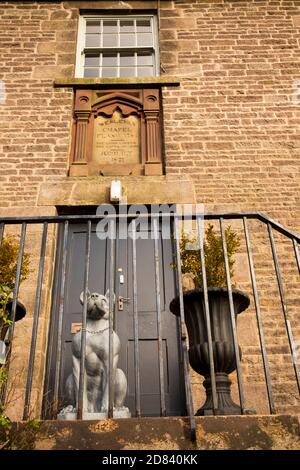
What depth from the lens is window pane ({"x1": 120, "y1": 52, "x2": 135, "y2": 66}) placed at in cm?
726

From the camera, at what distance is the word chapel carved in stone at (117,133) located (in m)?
6.14

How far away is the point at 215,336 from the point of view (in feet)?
11.2

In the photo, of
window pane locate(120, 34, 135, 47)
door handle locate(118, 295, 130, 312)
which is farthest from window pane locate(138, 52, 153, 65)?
door handle locate(118, 295, 130, 312)

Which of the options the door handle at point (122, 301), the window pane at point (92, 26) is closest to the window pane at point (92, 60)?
the window pane at point (92, 26)

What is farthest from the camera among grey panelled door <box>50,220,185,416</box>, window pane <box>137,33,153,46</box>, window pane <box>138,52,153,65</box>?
window pane <box>137,33,153,46</box>

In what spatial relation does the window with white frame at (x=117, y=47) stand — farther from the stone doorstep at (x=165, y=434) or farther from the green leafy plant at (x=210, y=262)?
the stone doorstep at (x=165, y=434)

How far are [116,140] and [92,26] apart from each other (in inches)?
95.4

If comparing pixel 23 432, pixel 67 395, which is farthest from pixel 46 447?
pixel 67 395

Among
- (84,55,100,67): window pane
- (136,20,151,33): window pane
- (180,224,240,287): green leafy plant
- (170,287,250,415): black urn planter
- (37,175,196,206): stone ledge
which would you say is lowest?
(170,287,250,415): black urn planter

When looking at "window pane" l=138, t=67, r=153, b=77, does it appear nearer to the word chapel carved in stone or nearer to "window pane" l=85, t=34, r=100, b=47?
the word chapel carved in stone

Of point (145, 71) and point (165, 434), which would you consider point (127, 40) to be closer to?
point (145, 71)

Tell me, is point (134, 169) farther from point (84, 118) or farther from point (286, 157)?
point (286, 157)

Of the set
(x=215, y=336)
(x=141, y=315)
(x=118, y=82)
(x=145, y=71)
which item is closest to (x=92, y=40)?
(x=145, y=71)

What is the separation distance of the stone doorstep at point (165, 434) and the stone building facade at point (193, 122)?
222cm
